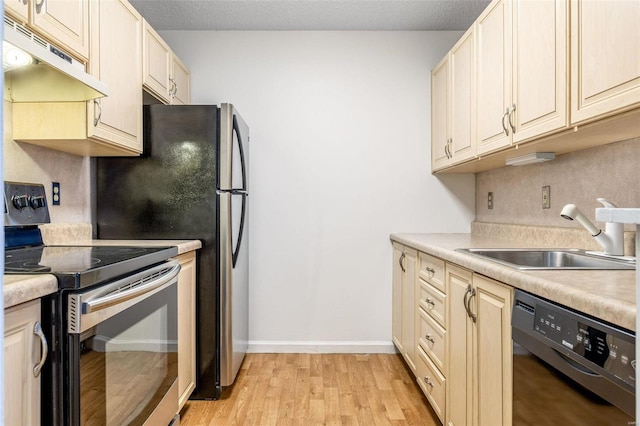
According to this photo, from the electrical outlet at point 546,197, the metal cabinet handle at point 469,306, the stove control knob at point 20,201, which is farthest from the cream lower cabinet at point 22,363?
the electrical outlet at point 546,197

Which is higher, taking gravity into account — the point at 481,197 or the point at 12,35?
the point at 12,35

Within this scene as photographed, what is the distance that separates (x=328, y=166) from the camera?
3135 mm

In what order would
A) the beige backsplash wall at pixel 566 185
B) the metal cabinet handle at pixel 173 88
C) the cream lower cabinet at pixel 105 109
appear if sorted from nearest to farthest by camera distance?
the beige backsplash wall at pixel 566 185
the cream lower cabinet at pixel 105 109
the metal cabinet handle at pixel 173 88

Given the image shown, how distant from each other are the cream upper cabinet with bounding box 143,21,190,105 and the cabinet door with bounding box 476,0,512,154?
1787 millimetres

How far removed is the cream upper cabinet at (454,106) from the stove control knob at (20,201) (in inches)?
85.4

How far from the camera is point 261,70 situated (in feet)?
10.2

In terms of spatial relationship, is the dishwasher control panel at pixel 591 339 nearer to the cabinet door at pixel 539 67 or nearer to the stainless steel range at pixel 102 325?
the cabinet door at pixel 539 67

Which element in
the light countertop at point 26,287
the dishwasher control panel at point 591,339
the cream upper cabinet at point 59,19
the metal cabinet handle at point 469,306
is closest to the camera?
the dishwasher control panel at point 591,339

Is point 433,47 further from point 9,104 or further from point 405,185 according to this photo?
point 9,104

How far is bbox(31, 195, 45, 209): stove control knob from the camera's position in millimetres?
1851

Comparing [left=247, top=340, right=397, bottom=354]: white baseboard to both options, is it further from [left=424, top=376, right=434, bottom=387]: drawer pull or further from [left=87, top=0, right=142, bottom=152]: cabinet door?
[left=87, top=0, right=142, bottom=152]: cabinet door

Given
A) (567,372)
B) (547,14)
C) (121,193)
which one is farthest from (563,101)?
(121,193)

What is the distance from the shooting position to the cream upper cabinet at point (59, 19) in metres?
1.42

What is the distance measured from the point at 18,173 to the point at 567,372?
2135 millimetres
